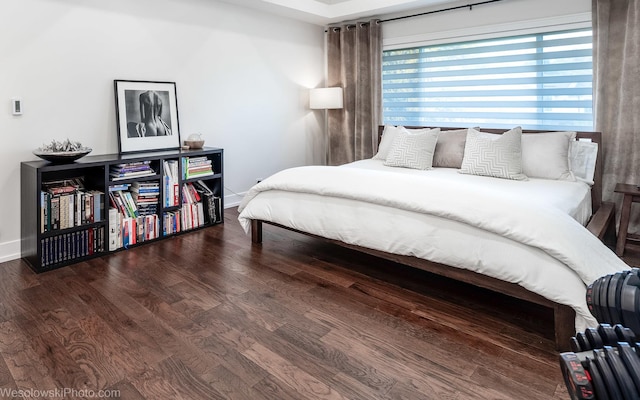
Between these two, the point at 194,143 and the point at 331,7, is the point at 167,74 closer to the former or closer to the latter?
the point at 194,143

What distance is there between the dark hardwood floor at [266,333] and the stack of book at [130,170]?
0.69 m

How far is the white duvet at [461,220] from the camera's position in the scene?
1.88 meters

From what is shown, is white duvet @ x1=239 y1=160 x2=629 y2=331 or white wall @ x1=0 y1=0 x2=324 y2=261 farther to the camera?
white wall @ x1=0 y1=0 x2=324 y2=261

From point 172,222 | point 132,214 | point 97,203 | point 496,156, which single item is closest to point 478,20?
point 496,156

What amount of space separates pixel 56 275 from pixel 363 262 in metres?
2.12

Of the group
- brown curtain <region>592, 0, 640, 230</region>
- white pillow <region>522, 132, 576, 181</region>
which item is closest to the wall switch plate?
white pillow <region>522, 132, 576, 181</region>

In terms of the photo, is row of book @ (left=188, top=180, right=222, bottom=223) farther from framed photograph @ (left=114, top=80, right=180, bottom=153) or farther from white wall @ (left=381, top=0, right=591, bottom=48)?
white wall @ (left=381, top=0, right=591, bottom=48)

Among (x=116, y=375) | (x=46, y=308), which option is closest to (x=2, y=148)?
(x=46, y=308)

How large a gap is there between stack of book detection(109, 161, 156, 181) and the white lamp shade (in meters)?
2.38

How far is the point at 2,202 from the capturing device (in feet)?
9.89

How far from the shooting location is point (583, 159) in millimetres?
3318

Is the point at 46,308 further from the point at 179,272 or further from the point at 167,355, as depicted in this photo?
the point at 167,355

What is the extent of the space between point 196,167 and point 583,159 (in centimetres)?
332

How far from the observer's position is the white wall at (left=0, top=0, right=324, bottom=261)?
9.95 ft
